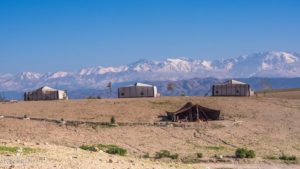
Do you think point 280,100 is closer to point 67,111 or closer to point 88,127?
A: point 67,111

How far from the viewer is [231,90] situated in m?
72.5

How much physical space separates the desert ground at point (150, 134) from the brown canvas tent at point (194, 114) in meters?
1.13

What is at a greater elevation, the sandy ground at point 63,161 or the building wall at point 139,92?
the building wall at point 139,92

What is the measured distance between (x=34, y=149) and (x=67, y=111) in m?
30.5

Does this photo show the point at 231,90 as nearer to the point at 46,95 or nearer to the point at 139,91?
the point at 139,91

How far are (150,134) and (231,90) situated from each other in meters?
32.8

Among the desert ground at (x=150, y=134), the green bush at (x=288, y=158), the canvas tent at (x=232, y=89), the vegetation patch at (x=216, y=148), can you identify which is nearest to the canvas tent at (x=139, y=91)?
the canvas tent at (x=232, y=89)

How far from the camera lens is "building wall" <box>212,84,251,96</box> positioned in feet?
236

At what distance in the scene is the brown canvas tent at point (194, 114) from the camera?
48.5 metres

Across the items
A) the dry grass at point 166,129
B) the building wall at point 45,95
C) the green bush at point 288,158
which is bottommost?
the green bush at point 288,158

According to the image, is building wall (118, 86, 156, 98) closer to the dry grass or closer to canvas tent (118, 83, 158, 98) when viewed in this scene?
canvas tent (118, 83, 158, 98)

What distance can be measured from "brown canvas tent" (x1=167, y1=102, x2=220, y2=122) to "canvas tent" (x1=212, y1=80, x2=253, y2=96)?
2333 centimetres

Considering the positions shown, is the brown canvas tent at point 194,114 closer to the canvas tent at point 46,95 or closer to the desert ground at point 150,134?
the desert ground at point 150,134

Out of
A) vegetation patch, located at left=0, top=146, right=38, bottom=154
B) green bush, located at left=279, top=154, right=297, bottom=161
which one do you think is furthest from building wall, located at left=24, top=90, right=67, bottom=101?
vegetation patch, located at left=0, top=146, right=38, bottom=154
